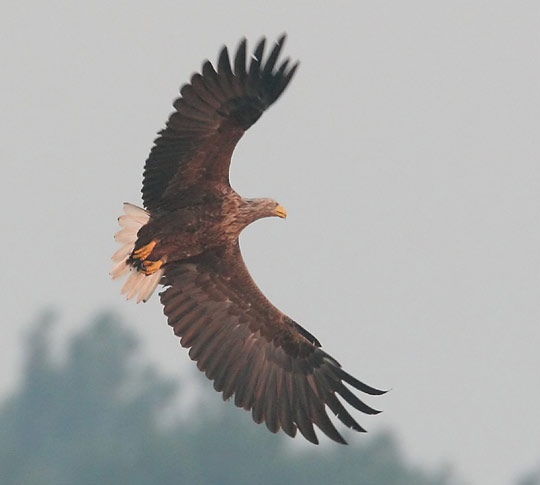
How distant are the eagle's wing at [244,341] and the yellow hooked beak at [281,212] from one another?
1.61 ft

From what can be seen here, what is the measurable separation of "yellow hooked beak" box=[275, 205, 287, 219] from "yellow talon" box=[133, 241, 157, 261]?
115 centimetres

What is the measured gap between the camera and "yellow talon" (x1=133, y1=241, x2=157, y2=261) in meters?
15.3

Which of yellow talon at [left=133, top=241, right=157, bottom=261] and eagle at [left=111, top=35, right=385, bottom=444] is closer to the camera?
eagle at [left=111, top=35, right=385, bottom=444]

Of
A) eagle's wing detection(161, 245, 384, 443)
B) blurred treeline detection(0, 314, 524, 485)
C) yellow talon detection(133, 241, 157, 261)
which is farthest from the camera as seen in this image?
blurred treeline detection(0, 314, 524, 485)

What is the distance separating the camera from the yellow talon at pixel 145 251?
15273mm

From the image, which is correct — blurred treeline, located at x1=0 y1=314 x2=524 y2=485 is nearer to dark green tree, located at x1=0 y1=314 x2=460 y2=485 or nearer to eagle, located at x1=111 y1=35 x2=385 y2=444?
dark green tree, located at x1=0 y1=314 x2=460 y2=485

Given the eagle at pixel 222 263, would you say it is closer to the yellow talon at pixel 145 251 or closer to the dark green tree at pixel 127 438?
the yellow talon at pixel 145 251

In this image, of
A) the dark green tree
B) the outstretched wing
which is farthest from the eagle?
the dark green tree

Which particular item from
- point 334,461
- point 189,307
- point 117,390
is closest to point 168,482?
point 334,461

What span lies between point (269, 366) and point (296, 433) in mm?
735

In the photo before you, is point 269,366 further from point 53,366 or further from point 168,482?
point 53,366

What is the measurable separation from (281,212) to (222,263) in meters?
0.71

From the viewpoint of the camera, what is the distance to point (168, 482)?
5781 centimetres

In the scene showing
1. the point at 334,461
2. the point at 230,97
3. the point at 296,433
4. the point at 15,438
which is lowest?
the point at 296,433
